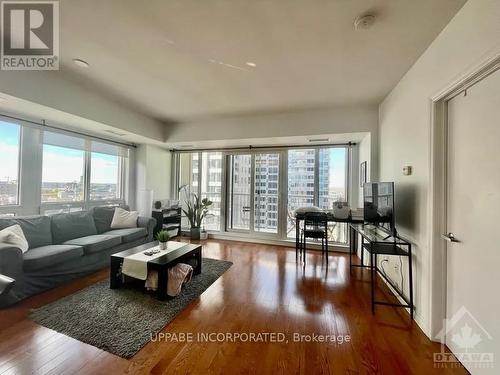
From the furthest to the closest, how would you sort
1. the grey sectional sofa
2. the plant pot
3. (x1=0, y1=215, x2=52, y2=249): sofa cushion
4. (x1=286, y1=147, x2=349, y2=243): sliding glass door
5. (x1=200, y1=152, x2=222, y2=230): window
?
(x1=200, y1=152, x2=222, y2=230): window < the plant pot < (x1=286, y1=147, x2=349, y2=243): sliding glass door < (x1=0, y1=215, x2=52, y2=249): sofa cushion < the grey sectional sofa

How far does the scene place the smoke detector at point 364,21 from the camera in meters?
1.66

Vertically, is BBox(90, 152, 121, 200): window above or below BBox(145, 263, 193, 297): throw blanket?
above

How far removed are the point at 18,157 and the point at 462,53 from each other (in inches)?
202

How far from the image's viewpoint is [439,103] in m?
1.86

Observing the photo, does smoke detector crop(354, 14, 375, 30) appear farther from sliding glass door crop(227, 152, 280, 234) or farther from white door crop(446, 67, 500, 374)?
sliding glass door crop(227, 152, 280, 234)

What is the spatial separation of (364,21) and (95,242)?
4.00 meters

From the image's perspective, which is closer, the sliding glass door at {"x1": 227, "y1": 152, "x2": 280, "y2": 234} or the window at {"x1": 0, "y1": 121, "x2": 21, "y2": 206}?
the window at {"x1": 0, "y1": 121, "x2": 21, "y2": 206}

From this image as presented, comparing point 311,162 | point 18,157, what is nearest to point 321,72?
point 311,162

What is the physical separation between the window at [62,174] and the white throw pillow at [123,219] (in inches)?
29.1

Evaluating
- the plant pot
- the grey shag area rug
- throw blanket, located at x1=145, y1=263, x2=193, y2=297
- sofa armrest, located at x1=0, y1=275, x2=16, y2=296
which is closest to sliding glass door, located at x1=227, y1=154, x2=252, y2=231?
the plant pot

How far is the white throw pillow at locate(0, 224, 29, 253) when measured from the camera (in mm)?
2371

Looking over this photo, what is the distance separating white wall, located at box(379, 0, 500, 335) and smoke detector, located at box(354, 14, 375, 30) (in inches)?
23.5

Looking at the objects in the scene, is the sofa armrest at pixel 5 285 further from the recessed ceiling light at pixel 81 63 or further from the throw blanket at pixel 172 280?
the recessed ceiling light at pixel 81 63

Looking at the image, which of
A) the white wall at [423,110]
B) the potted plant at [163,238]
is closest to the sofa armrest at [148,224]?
the potted plant at [163,238]
